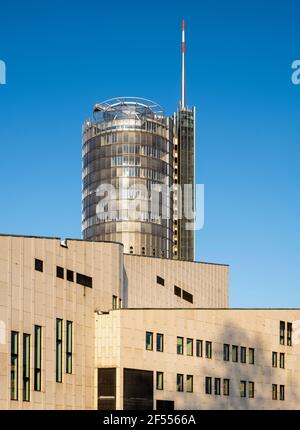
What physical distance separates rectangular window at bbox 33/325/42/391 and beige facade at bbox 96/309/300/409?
8494 mm

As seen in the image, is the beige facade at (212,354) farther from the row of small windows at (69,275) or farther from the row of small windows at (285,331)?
the row of small windows at (69,275)

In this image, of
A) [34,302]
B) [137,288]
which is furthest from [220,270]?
[34,302]

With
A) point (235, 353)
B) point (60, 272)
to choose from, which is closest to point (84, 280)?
point (60, 272)

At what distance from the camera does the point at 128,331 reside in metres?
89.9

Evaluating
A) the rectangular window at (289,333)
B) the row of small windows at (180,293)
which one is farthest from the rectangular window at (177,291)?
the rectangular window at (289,333)

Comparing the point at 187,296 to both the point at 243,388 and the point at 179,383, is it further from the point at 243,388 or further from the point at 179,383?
the point at 179,383

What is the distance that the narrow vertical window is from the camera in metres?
82.0

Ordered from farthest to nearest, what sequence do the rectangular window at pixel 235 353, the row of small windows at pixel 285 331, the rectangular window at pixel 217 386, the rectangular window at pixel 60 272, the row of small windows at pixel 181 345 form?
the row of small windows at pixel 285 331, the rectangular window at pixel 235 353, the rectangular window at pixel 217 386, the row of small windows at pixel 181 345, the rectangular window at pixel 60 272

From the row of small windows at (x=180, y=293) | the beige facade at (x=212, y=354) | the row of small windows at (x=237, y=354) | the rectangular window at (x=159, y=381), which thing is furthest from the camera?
the row of small windows at (x=180, y=293)

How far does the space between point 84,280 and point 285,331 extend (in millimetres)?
26064

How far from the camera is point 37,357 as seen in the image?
270 ft

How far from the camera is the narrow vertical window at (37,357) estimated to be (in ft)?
269

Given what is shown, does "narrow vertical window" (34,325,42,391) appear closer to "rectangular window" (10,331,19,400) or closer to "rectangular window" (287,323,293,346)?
"rectangular window" (10,331,19,400)
